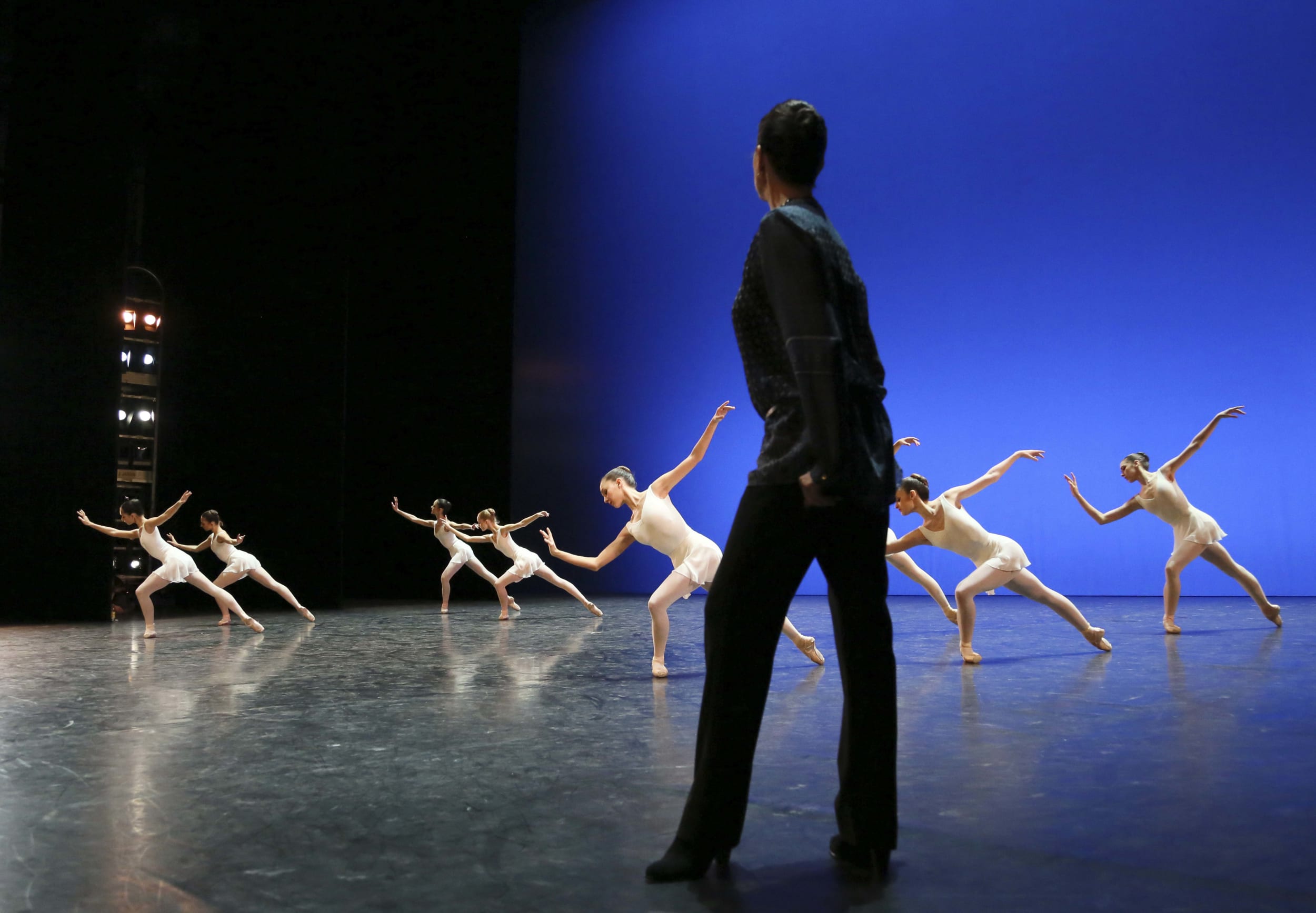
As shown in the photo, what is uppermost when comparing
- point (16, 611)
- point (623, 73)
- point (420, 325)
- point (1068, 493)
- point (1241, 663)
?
point (623, 73)

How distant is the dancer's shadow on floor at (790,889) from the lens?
1.77 m

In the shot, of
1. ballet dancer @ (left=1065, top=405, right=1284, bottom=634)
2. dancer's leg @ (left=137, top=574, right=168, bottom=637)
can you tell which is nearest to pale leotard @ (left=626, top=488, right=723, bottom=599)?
ballet dancer @ (left=1065, top=405, right=1284, bottom=634)

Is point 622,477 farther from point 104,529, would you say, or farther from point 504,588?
point 104,529

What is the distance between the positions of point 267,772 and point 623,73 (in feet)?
45.2

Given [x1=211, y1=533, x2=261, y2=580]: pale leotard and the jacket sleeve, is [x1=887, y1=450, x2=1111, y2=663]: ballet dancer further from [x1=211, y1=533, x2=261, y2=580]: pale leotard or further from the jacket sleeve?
[x1=211, y1=533, x2=261, y2=580]: pale leotard

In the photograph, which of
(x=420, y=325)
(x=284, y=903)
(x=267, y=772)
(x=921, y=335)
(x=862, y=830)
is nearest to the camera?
(x=284, y=903)

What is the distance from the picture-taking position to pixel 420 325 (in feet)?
47.0

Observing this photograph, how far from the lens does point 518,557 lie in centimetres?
1088

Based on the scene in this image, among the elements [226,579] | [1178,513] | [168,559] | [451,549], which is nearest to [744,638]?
[1178,513]

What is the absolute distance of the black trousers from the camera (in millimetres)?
1978

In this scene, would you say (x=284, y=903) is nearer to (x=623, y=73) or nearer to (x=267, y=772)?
(x=267, y=772)

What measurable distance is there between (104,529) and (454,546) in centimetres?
363

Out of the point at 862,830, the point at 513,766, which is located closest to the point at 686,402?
the point at 513,766

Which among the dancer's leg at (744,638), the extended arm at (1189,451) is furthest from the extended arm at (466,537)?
the dancer's leg at (744,638)
